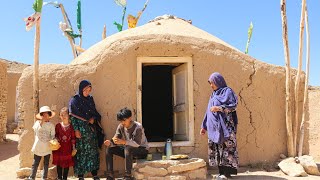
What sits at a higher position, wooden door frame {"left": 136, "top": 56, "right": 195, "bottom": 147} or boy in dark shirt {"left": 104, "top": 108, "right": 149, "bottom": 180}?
wooden door frame {"left": 136, "top": 56, "right": 195, "bottom": 147}

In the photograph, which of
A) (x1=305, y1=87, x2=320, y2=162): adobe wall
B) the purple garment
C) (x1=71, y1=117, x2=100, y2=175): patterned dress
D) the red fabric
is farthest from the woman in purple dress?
(x1=305, y1=87, x2=320, y2=162): adobe wall

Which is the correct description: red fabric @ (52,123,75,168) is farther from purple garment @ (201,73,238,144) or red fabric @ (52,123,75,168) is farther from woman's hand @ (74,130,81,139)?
purple garment @ (201,73,238,144)

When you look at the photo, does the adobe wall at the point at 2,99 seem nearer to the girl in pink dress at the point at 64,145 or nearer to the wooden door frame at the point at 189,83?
the wooden door frame at the point at 189,83

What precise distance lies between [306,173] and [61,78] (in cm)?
429

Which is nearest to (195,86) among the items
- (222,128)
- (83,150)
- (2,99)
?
(222,128)

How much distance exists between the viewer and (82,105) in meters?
5.51

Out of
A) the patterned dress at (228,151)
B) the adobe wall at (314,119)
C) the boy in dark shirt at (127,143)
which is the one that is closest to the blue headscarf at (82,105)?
the boy in dark shirt at (127,143)

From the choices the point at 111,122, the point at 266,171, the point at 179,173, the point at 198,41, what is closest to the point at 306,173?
the point at 266,171

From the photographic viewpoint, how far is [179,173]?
17.7 ft

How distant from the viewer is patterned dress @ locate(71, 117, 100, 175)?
5.46 meters

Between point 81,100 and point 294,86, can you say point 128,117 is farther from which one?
point 294,86

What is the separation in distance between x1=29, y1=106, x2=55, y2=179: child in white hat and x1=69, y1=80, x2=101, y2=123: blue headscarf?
37 cm

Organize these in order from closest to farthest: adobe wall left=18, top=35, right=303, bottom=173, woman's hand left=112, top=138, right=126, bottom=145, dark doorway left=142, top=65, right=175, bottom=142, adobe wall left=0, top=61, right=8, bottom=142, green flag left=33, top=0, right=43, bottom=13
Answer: woman's hand left=112, top=138, right=126, bottom=145
adobe wall left=18, top=35, right=303, bottom=173
green flag left=33, top=0, right=43, bottom=13
dark doorway left=142, top=65, right=175, bottom=142
adobe wall left=0, top=61, right=8, bottom=142

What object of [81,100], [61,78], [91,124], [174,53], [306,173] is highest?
[174,53]
